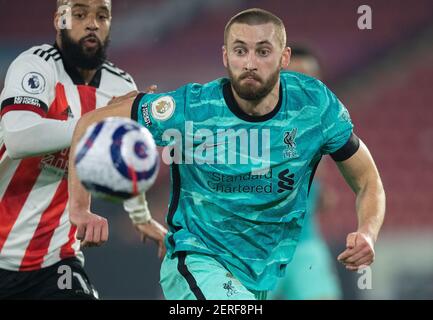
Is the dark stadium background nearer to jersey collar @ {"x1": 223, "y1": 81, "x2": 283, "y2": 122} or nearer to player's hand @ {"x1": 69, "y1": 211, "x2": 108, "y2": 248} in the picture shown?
jersey collar @ {"x1": 223, "y1": 81, "x2": 283, "y2": 122}

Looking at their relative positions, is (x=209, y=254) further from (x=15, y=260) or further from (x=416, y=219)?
(x=416, y=219)

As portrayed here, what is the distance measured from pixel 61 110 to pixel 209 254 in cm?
143

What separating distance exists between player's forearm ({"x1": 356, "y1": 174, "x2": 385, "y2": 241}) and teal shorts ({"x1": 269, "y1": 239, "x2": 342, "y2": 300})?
247 centimetres

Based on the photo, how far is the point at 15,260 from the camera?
545 centimetres

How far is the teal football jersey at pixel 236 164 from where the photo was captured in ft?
15.3

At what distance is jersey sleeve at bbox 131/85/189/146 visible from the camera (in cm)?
463

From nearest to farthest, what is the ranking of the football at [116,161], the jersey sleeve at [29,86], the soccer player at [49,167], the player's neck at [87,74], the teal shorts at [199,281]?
1. the football at [116,161]
2. the teal shorts at [199,281]
3. the jersey sleeve at [29,86]
4. the soccer player at [49,167]
5. the player's neck at [87,74]

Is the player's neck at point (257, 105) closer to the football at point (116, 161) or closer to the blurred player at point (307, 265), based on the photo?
the football at point (116, 161)

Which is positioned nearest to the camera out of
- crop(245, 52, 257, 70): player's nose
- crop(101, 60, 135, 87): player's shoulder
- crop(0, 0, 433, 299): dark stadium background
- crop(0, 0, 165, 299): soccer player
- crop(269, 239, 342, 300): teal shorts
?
crop(245, 52, 257, 70): player's nose

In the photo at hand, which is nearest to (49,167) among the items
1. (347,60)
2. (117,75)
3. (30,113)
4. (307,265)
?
(30,113)

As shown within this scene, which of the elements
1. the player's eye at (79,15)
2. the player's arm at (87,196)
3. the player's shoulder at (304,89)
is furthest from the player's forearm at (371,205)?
the player's eye at (79,15)

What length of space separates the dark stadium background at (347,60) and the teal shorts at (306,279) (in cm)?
380

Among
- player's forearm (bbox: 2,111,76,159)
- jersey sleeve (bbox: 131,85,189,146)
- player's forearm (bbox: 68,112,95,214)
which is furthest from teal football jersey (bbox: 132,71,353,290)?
player's forearm (bbox: 2,111,76,159)

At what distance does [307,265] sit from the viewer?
727 centimetres
